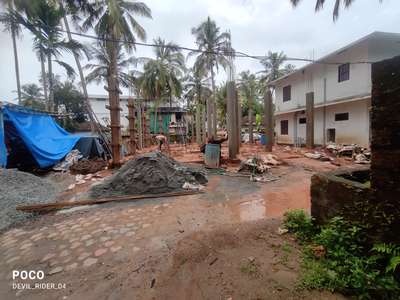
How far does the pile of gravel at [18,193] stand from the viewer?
3.98 meters

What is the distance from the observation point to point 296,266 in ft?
7.13

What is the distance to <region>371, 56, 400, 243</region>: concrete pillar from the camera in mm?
1852

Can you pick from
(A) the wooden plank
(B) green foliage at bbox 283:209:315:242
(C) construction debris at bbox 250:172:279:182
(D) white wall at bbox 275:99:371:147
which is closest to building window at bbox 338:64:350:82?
(D) white wall at bbox 275:99:371:147

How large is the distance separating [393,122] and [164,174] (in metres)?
4.40

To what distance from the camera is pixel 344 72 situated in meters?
12.2

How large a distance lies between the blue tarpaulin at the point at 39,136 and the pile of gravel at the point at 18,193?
5.02 ft

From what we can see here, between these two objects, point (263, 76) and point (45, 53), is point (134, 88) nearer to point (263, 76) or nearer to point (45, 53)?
point (45, 53)

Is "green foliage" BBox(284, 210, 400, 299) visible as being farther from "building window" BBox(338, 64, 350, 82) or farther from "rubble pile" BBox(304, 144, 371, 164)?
"building window" BBox(338, 64, 350, 82)

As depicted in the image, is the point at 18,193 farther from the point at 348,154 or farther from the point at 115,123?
the point at 348,154

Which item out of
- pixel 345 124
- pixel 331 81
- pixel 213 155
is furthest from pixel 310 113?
pixel 213 155

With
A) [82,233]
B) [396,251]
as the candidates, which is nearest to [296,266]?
[396,251]

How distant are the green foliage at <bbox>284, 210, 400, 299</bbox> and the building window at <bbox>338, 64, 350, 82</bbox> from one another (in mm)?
12557

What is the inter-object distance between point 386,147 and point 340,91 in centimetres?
1268

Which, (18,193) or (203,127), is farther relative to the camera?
(203,127)
